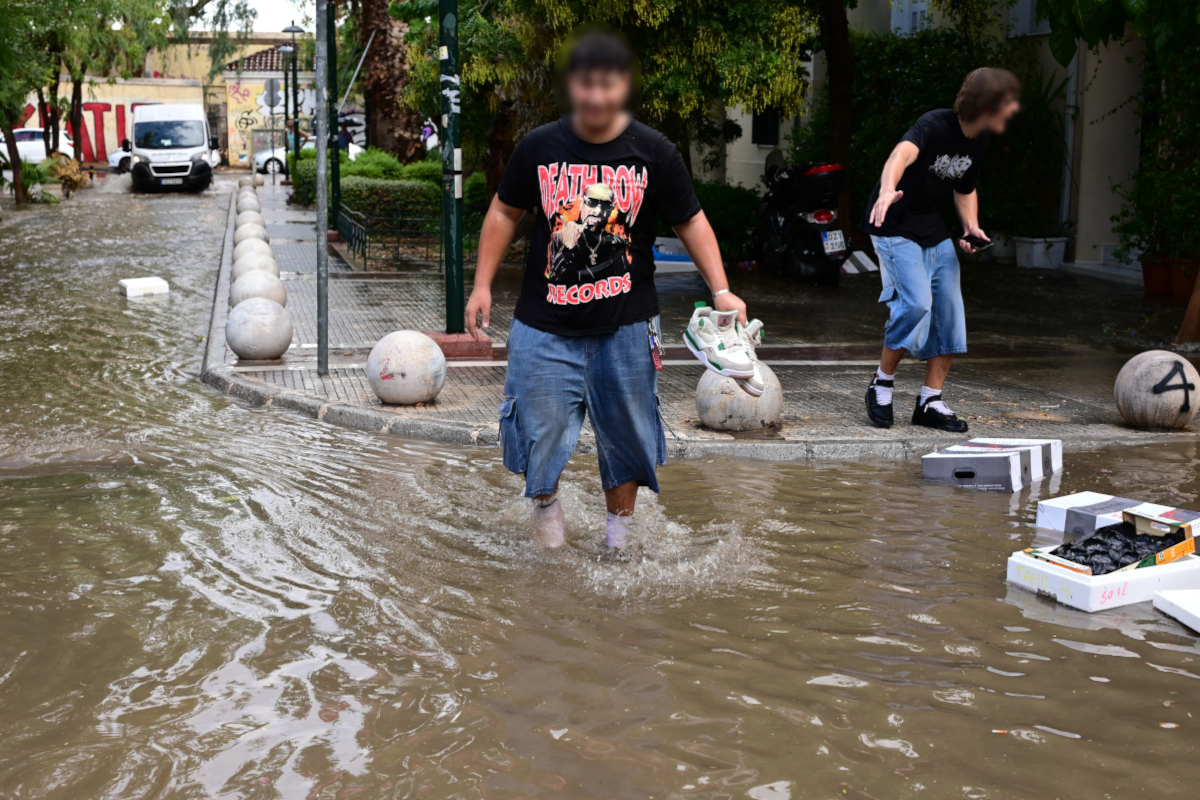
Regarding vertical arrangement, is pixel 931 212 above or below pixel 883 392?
above

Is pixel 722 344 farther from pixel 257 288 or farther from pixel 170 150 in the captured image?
pixel 170 150

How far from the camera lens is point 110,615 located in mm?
4008

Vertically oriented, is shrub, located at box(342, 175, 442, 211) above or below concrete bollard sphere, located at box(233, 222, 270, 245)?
above

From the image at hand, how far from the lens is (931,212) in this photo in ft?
21.9

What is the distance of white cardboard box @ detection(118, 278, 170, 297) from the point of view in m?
13.1

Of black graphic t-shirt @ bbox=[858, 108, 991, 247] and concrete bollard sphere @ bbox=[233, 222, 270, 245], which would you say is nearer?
black graphic t-shirt @ bbox=[858, 108, 991, 247]

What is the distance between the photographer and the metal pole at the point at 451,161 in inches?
352

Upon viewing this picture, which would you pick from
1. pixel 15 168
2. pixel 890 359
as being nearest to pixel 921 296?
pixel 890 359

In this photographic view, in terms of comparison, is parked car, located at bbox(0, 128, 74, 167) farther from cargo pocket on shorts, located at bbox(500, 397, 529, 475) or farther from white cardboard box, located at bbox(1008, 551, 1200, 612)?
white cardboard box, located at bbox(1008, 551, 1200, 612)

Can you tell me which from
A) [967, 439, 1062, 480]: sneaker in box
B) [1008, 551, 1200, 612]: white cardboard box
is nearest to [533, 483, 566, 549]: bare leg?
[1008, 551, 1200, 612]: white cardboard box

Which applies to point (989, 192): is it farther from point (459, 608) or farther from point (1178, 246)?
point (459, 608)

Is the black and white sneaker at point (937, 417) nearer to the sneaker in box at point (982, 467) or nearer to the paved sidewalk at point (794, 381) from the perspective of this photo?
the paved sidewalk at point (794, 381)

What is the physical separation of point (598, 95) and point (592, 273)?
0.60 metres

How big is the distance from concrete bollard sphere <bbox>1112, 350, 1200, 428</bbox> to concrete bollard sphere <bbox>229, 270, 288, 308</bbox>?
7.17 metres
